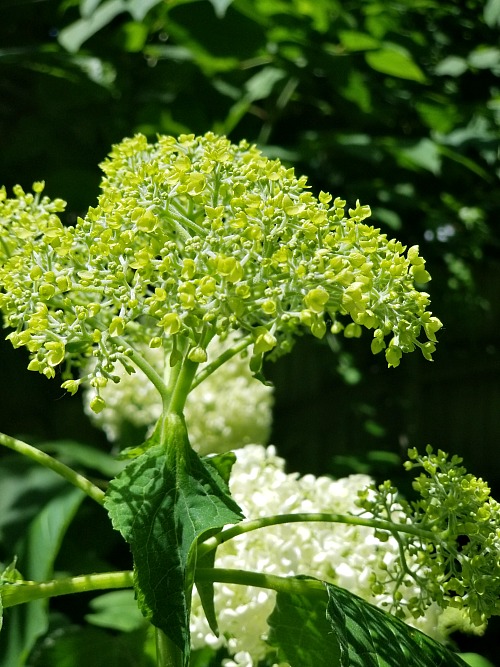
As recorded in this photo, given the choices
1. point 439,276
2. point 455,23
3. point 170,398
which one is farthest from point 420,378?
point 170,398

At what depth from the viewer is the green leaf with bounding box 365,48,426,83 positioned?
6.52 ft

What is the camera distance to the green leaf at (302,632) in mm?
797

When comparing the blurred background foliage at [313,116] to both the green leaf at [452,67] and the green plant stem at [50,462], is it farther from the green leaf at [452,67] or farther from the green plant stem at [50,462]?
the green plant stem at [50,462]

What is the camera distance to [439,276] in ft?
8.03

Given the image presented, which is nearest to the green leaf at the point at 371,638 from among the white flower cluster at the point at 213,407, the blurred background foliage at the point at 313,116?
the white flower cluster at the point at 213,407

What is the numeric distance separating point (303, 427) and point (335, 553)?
2.00m

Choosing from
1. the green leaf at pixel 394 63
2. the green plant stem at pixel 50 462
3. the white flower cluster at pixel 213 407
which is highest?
the green leaf at pixel 394 63

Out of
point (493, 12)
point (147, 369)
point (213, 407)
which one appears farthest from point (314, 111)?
point (147, 369)

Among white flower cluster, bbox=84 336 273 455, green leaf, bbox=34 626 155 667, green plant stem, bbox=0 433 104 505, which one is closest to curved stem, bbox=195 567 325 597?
green plant stem, bbox=0 433 104 505

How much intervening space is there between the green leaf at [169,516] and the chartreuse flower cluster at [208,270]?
8cm

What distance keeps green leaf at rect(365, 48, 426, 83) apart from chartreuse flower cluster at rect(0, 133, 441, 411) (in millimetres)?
1344

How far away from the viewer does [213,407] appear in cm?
192

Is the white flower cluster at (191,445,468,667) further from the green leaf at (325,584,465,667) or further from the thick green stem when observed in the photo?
the thick green stem

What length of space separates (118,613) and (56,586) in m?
1.03
